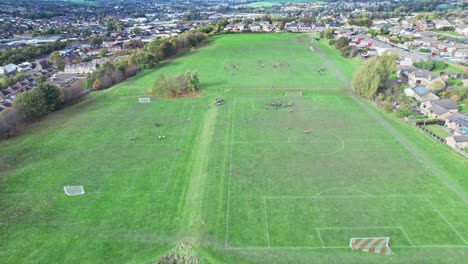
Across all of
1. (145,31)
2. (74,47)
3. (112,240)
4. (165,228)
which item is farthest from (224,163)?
(145,31)

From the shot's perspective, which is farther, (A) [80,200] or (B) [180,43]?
(B) [180,43]

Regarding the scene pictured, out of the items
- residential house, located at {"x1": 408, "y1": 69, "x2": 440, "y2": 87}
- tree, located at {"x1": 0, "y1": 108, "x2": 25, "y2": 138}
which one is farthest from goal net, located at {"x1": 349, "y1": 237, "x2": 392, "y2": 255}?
residential house, located at {"x1": 408, "y1": 69, "x2": 440, "y2": 87}

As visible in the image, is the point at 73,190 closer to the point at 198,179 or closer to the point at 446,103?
the point at 198,179

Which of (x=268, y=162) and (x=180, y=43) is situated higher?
(x=180, y=43)

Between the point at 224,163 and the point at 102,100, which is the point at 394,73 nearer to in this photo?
the point at 224,163

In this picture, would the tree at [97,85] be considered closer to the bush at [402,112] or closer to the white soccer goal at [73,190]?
the white soccer goal at [73,190]

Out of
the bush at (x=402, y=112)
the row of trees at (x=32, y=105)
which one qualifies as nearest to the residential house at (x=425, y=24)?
the bush at (x=402, y=112)
